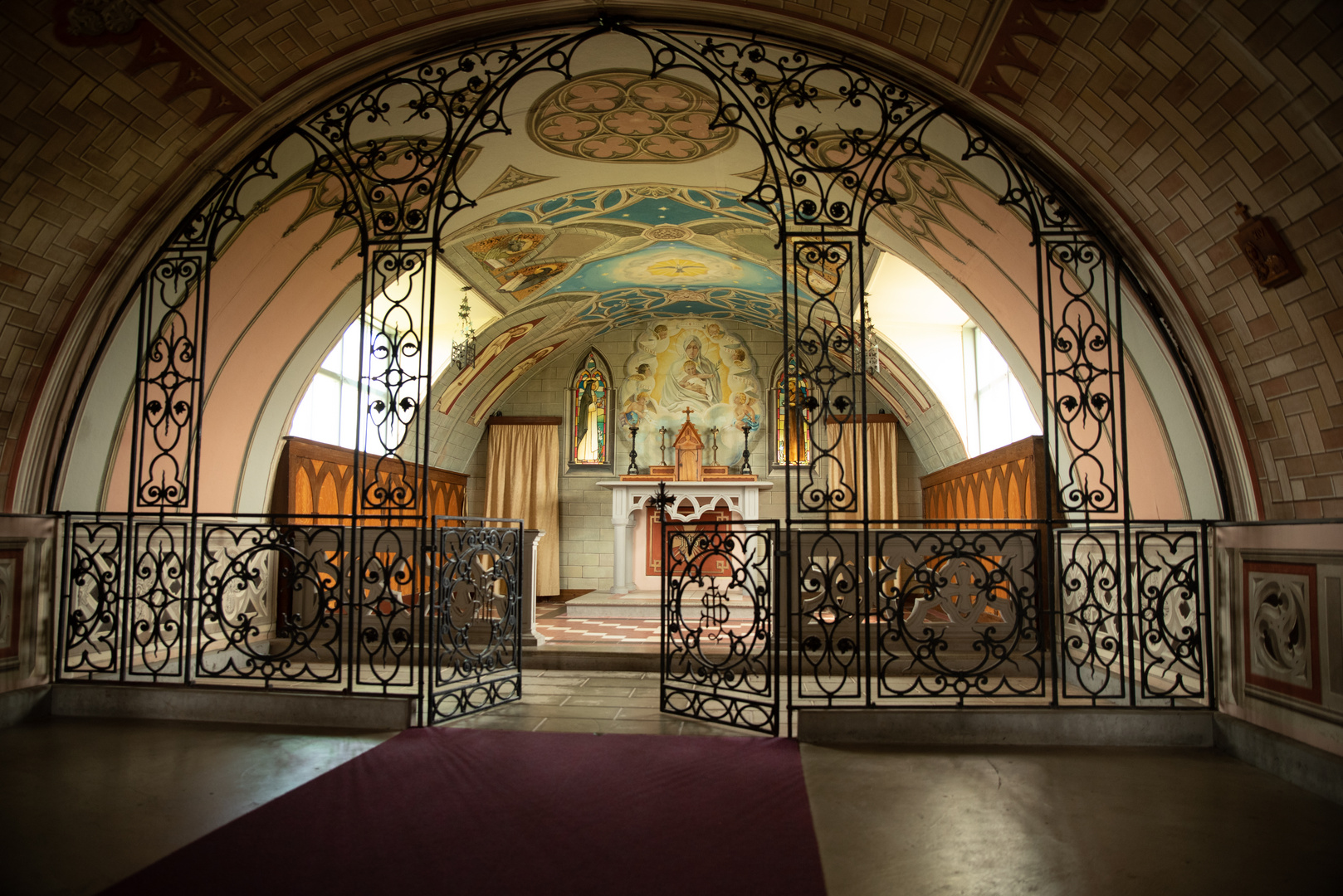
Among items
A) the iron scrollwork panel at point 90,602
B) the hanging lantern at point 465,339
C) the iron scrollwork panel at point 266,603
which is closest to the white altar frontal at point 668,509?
the hanging lantern at point 465,339

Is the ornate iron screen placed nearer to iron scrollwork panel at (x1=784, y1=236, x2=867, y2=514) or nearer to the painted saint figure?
iron scrollwork panel at (x1=784, y1=236, x2=867, y2=514)

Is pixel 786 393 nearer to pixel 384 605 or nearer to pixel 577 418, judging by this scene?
pixel 384 605

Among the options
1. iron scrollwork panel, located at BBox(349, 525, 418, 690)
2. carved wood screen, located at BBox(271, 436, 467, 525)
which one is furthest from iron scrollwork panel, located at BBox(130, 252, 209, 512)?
carved wood screen, located at BBox(271, 436, 467, 525)

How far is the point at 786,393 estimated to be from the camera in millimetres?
5895

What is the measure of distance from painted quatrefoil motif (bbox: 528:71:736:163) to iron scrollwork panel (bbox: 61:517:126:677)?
148 inches

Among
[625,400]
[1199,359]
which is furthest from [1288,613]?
[625,400]

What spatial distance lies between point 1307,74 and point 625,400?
10.5 meters

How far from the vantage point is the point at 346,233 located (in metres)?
6.57

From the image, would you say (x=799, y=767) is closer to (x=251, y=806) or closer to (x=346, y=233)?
(x=251, y=806)

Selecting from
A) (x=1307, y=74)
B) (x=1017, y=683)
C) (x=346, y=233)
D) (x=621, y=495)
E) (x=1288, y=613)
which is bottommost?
(x=1017, y=683)

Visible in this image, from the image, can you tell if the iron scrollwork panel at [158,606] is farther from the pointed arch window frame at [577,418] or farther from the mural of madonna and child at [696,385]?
the mural of madonna and child at [696,385]

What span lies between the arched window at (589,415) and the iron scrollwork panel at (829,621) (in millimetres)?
6378

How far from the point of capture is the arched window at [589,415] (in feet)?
43.4

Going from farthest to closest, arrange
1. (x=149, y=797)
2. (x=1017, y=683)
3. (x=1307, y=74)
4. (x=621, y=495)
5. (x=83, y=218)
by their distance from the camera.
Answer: (x=621, y=495)
(x=1017, y=683)
(x=83, y=218)
(x=149, y=797)
(x=1307, y=74)
